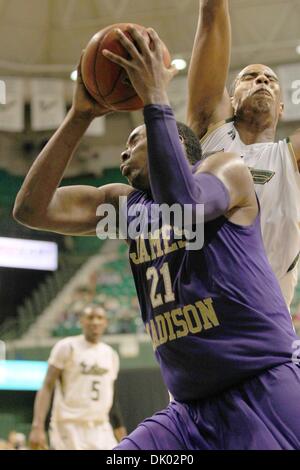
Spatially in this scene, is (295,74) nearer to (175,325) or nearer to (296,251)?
(296,251)

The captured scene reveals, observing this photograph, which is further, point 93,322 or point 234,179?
point 93,322

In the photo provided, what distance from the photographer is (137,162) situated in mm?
2652

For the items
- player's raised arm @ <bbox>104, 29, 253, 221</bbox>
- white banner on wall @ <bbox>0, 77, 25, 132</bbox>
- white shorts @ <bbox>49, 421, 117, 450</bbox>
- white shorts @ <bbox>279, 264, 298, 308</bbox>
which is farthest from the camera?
white banner on wall @ <bbox>0, 77, 25, 132</bbox>

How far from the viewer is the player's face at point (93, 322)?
22.3ft

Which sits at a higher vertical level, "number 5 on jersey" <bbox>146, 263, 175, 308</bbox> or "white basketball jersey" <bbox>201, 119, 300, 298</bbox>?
"white basketball jersey" <bbox>201, 119, 300, 298</bbox>

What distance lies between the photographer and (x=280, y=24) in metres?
12.7

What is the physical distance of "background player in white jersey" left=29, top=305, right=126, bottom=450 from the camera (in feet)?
21.9

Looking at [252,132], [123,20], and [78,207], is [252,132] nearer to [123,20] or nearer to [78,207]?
[78,207]

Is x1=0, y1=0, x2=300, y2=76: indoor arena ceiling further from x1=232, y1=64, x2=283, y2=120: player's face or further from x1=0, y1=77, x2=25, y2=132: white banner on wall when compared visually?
x1=232, y1=64, x2=283, y2=120: player's face

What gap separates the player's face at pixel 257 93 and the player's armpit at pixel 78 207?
2.92 feet

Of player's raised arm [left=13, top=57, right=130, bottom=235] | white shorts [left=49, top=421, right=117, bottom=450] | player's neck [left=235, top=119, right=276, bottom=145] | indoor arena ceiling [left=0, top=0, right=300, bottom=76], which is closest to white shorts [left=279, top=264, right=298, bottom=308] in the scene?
player's neck [left=235, top=119, right=276, bottom=145]

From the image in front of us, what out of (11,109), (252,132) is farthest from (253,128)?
(11,109)

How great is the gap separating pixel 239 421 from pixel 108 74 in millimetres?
1270

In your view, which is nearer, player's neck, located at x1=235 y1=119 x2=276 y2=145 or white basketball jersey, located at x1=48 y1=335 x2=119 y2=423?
player's neck, located at x1=235 y1=119 x2=276 y2=145
